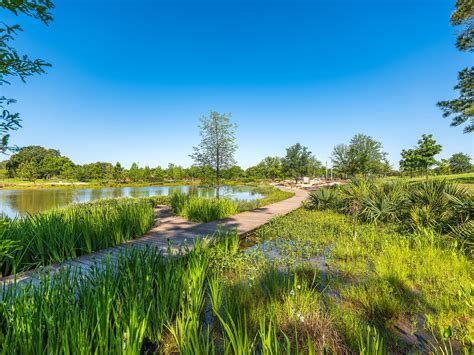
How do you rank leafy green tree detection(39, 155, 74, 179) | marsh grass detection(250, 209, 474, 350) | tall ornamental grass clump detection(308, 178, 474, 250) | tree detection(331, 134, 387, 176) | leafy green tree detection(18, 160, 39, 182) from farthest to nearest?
leafy green tree detection(39, 155, 74, 179), leafy green tree detection(18, 160, 39, 182), tree detection(331, 134, 387, 176), tall ornamental grass clump detection(308, 178, 474, 250), marsh grass detection(250, 209, 474, 350)

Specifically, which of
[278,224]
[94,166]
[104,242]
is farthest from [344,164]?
[94,166]

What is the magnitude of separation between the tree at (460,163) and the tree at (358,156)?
148ft

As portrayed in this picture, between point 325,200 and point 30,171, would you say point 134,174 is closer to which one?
point 30,171

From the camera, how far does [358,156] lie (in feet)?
82.9

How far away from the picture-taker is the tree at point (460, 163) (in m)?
61.2

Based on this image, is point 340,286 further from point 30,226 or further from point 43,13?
point 30,226

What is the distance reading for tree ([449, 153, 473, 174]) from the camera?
6123 centimetres

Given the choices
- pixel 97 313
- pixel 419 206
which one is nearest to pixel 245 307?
pixel 97 313

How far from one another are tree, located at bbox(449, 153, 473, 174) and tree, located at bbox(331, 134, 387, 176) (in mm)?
45185

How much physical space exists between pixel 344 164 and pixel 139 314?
30.5m

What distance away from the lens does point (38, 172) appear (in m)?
53.5

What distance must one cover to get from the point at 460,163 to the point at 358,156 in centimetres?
7053

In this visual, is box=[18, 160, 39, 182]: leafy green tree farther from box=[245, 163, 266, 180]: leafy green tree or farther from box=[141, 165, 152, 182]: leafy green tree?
box=[245, 163, 266, 180]: leafy green tree

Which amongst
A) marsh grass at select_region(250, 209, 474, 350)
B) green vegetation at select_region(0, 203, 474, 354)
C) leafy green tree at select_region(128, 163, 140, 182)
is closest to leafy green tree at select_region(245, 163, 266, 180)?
leafy green tree at select_region(128, 163, 140, 182)
